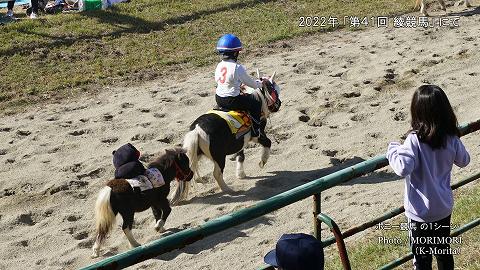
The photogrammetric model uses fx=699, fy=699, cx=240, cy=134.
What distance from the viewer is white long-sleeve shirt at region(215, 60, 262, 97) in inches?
328

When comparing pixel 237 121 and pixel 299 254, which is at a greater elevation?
pixel 299 254

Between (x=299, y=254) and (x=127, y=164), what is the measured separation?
4.15 metres

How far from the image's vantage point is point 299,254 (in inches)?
128

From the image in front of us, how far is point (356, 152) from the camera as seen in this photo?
30.9ft

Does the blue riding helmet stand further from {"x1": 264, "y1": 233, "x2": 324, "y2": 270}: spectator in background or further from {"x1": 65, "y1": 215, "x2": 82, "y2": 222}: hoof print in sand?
{"x1": 264, "y1": 233, "x2": 324, "y2": 270}: spectator in background

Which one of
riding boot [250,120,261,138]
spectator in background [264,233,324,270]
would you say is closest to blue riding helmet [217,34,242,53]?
riding boot [250,120,261,138]

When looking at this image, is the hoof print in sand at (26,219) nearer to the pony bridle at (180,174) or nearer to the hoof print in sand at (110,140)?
the pony bridle at (180,174)

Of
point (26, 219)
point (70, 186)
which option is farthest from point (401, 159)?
point (70, 186)

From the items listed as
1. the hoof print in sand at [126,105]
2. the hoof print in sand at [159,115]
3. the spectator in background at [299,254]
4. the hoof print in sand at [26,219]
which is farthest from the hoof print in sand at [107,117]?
the spectator in background at [299,254]

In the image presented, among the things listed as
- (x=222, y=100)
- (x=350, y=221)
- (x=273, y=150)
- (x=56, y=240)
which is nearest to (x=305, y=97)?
(x=273, y=150)

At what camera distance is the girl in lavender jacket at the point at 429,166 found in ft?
14.1

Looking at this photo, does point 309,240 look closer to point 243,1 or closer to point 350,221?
point 350,221

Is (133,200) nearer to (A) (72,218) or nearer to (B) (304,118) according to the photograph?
(A) (72,218)

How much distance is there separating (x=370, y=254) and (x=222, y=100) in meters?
3.29
